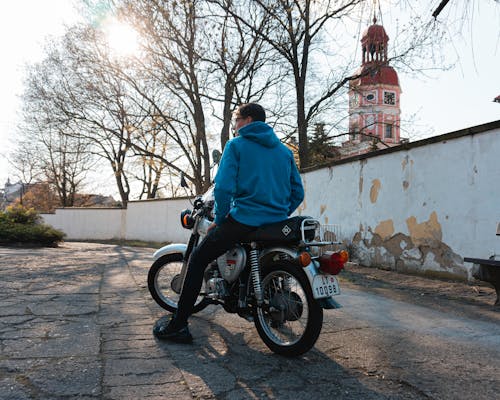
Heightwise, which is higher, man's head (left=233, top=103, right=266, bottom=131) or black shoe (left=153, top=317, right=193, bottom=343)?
man's head (left=233, top=103, right=266, bottom=131)

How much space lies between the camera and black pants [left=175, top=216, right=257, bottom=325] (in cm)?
299

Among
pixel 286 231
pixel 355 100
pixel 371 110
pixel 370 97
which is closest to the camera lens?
pixel 286 231

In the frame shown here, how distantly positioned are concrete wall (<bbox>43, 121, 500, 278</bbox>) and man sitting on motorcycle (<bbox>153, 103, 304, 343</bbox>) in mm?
4168

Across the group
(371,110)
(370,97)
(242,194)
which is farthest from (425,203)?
(371,110)

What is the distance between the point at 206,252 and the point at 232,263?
22 centimetres

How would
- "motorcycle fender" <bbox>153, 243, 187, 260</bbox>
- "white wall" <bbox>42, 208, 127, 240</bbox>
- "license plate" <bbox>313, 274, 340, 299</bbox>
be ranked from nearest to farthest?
"license plate" <bbox>313, 274, 340, 299</bbox>, "motorcycle fender" <bbox>153, 243, 187, 260</bbox>, "white wall" <bbox>42, 208, 127, 240</bbox>

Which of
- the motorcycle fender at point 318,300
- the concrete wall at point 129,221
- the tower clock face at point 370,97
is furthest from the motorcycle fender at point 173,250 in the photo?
the concrete wall at point 129,221

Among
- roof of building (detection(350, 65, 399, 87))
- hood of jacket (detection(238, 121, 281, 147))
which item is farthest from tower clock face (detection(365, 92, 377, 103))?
hood of jacket (detection(238, 121, 281, 147))

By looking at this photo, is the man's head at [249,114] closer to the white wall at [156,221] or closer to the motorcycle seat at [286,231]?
the motorcycle seat at [286,231]

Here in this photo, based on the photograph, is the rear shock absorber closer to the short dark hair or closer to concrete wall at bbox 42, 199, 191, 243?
the short dark hair

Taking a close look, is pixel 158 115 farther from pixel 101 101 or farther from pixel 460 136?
pixel 460 136

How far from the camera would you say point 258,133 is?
305 centimetres

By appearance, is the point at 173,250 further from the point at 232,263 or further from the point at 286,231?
the point at 286,231

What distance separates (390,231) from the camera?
7.97m
